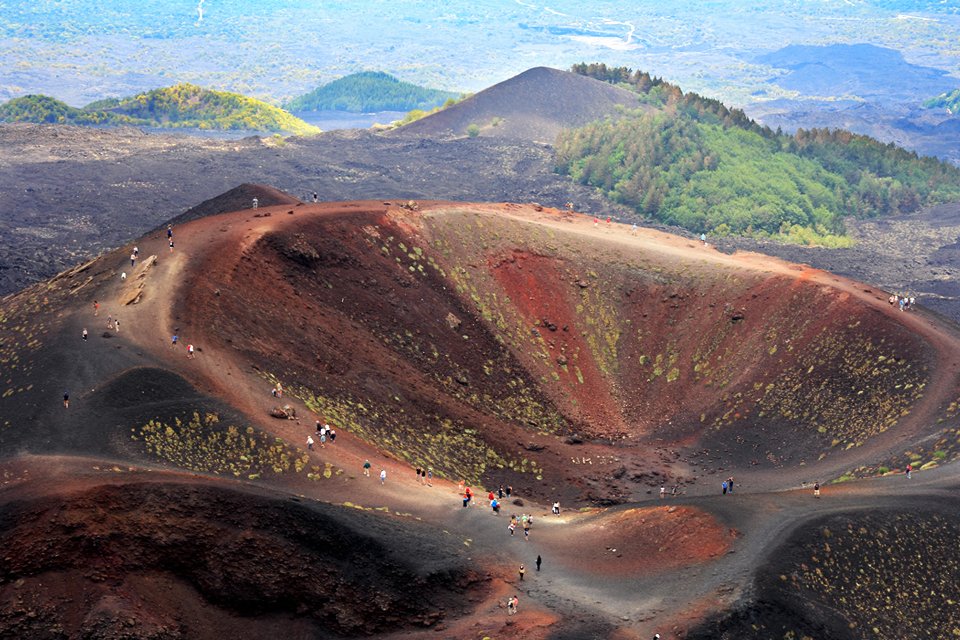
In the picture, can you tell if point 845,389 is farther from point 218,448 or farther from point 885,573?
point 218,448

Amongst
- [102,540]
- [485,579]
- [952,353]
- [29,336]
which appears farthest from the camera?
[952,353]

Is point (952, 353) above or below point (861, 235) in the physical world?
above

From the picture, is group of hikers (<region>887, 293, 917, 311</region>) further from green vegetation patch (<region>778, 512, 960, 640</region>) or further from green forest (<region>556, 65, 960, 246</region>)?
green forest (<region>556, 65, 960, 246</region>)

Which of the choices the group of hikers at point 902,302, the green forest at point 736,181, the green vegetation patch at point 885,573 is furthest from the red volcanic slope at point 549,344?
the green forest at point 736,181

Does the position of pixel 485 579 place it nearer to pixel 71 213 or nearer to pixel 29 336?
pixel 29 336

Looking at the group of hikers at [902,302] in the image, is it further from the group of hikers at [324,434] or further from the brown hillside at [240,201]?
the brown hillside at [240,201]

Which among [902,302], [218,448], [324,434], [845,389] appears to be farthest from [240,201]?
[902,302]

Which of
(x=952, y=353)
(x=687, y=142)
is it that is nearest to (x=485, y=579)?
(x=952, y=353)

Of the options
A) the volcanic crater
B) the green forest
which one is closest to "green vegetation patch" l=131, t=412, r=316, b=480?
the volcanic crater
